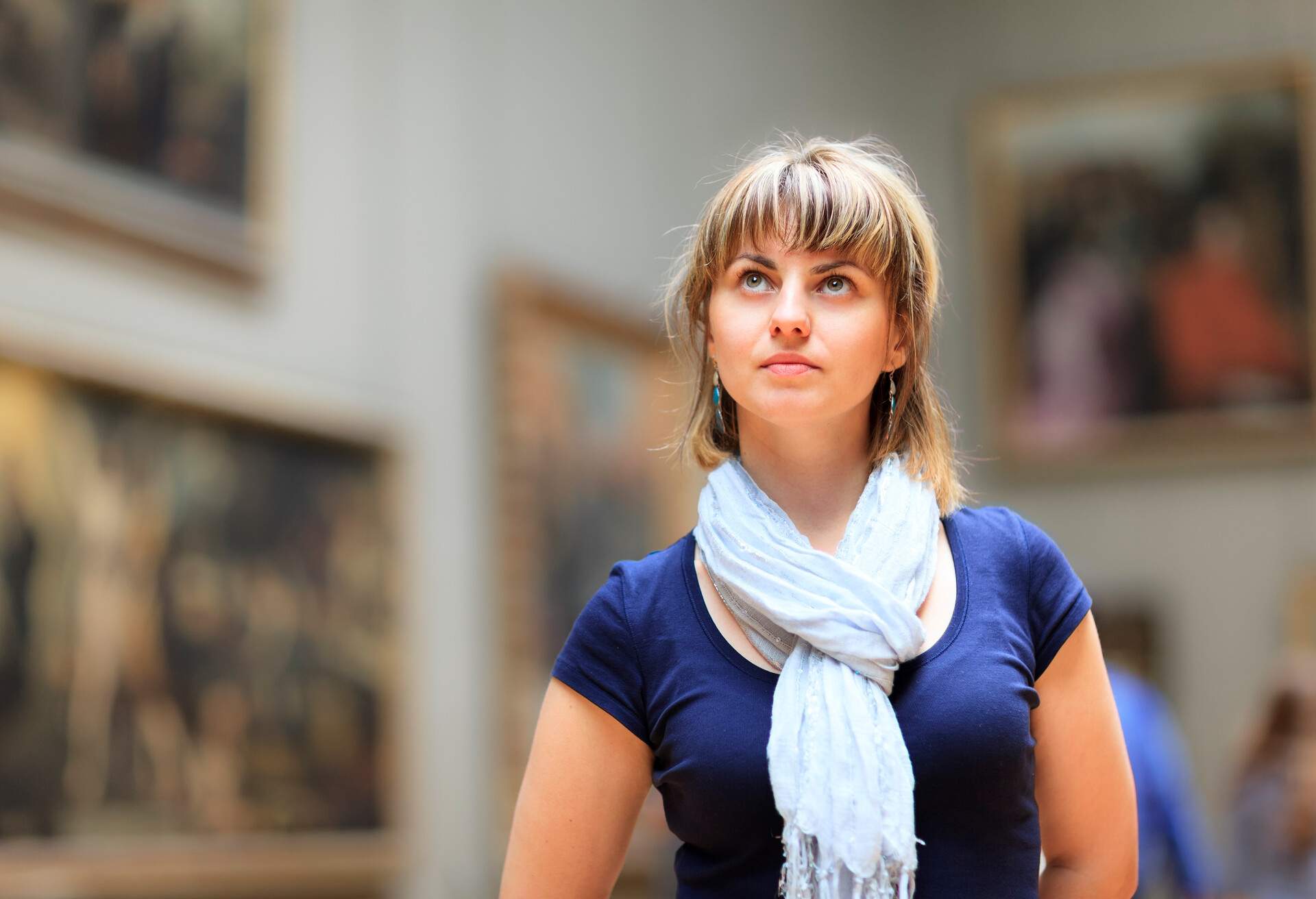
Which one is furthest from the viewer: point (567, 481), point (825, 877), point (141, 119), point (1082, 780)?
point (567, 481)

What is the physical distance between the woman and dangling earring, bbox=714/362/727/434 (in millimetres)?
63

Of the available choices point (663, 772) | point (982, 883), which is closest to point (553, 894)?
point (663, 772)

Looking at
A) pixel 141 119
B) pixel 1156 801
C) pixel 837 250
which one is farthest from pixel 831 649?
pixel 141 119

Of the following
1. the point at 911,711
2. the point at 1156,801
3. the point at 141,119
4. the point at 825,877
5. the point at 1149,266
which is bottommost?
the point at 1156,801

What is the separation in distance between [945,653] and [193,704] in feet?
21.3

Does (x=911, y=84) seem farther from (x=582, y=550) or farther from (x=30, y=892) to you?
(x=30, y=892)

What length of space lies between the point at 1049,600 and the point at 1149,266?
14.5 metres

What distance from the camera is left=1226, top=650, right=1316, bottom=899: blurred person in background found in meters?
7.96

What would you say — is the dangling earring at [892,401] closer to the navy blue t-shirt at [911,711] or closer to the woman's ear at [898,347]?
the woman's ear at [898,347]

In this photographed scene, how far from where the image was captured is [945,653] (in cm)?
230

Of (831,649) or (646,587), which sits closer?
(831,649)

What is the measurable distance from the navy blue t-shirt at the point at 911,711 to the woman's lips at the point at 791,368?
327mm

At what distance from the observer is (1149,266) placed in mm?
16219

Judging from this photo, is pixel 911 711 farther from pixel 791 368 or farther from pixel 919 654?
pixel 791 368
